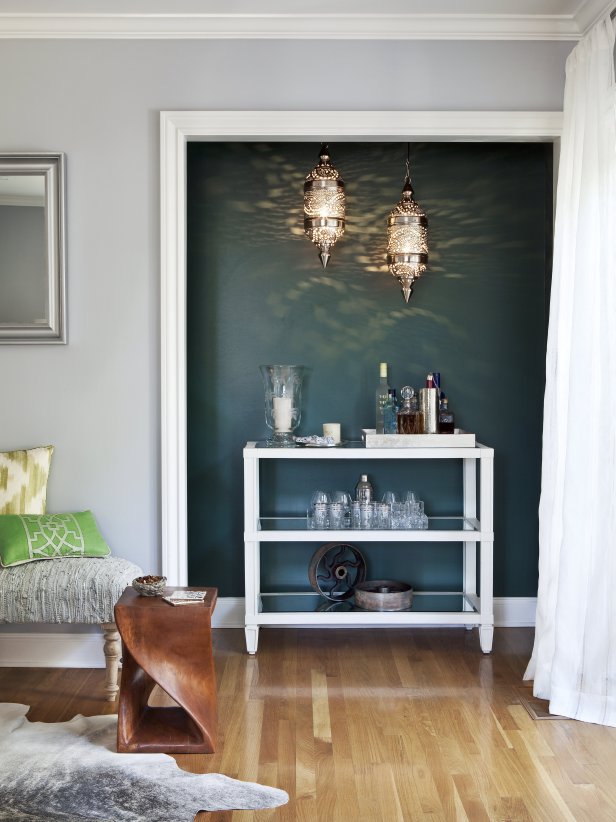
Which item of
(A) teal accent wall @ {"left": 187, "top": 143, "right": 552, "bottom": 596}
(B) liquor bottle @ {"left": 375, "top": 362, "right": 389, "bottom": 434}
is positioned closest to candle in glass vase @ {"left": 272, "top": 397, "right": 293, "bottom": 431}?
(A) teal accent wall @ {"left": 187, "top": 143, "right": 552, "bottom": 596}

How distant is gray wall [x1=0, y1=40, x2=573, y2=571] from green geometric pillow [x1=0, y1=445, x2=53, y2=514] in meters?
0.08

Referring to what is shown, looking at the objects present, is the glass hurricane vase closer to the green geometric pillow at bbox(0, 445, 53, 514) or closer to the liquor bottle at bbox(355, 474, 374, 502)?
the liquor bottle at bbox(355, 474, 374, 502)

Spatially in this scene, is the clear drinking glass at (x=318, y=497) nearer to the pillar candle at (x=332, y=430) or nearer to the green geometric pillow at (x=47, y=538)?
the pillar candle at (x=332, y=430)

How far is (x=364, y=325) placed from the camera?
167 inches

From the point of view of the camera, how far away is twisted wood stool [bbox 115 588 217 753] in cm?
281

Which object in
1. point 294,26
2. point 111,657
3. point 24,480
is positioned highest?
point 294,26

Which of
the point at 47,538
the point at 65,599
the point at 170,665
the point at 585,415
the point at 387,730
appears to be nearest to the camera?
the point at 170,665

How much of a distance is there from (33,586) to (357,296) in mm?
2020

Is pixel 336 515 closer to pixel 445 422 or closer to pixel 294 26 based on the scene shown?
pixel 445 422

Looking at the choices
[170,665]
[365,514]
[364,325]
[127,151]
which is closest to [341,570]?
[365,514]

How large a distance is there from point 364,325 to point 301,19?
140cm

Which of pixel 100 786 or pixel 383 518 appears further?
pixel 383 518

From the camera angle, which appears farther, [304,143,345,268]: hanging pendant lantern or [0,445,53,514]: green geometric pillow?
[304,143,345,268]: hanging pendant lantern

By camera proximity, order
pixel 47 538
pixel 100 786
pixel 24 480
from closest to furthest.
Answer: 1. pixel 100 786
2. pixel 47 538
3. pixel 24 480
